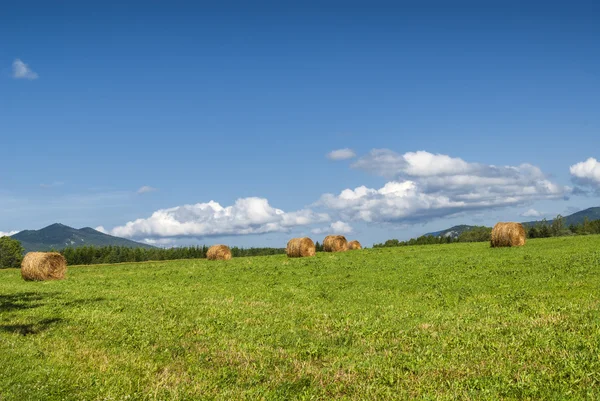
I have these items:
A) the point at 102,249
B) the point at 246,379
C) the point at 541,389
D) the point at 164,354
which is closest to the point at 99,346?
the point at 164,354

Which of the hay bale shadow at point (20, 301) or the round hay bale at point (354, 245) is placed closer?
the hay bale shadow at point (20, 301)

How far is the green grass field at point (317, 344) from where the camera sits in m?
8.23

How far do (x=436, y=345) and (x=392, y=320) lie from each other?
109 inches

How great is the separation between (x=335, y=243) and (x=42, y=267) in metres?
31.1

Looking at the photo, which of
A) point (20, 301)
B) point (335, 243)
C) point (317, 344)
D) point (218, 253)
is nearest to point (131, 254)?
point (218, 253)

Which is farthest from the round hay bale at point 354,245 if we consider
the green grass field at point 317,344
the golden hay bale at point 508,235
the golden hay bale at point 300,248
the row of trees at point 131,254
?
the row of trees at point 131,254

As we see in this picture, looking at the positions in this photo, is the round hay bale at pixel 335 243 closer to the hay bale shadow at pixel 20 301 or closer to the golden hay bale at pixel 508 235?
the golden hay bale at pixel 508 235

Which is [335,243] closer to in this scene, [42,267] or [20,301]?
[42,267]

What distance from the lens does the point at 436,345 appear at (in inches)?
416

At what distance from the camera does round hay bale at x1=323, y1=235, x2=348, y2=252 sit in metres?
54.4

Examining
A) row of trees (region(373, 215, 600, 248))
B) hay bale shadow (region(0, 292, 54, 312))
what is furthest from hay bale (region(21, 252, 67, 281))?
row of trees (region(373, 215, 600, 248))

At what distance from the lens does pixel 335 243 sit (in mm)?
54500

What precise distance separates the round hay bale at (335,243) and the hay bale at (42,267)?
29045mm

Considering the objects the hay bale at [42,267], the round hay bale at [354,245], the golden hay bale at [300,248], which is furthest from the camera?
the round hay bale at [354,245]
